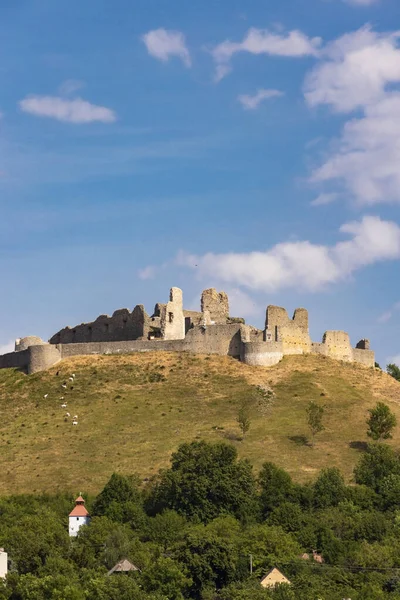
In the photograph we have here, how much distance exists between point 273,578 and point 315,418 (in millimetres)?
23353

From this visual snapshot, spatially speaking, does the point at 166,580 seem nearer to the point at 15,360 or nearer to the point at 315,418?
the point at 315,418

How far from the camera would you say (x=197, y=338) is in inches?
4530

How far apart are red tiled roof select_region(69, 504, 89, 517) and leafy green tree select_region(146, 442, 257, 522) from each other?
537 cm

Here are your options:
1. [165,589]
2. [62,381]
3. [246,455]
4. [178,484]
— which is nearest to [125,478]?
[178,484]

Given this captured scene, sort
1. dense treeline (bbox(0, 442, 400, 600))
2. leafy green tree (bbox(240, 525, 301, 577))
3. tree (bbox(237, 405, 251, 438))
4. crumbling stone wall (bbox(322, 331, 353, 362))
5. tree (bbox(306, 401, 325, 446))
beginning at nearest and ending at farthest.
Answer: dense treeline (bbox(0, 442, 400, 600)) < leafy green tree (bbox(240, 525, 301, 577)) < tree (bbox(306, 401, 325, 446)) < tree (bbox(237, 405, 251, 438)) < crumbling stone wall (bbox(322, 331, 353, 362))

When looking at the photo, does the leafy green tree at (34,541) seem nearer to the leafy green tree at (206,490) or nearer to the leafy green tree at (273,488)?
the leafy green tree at (206,490)

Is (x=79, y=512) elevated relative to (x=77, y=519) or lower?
elevated

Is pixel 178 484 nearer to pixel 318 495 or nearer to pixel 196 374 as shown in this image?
pixel 318 495

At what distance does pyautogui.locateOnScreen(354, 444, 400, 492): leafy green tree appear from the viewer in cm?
9238

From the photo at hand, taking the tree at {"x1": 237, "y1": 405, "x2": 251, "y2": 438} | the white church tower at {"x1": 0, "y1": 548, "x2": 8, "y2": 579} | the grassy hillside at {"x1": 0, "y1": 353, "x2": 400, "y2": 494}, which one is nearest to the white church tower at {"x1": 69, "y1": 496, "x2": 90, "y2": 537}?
the grassy hillside at {"x1": 0, "y1": 353, "x2": 400, "y2": 494}

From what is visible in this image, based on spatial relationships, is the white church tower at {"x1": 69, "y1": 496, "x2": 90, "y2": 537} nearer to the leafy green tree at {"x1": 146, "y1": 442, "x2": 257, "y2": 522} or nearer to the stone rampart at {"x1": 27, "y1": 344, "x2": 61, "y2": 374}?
the leafy green tree at {"x1": 146, "y1": 442, "x2": 257, "y2": 522}

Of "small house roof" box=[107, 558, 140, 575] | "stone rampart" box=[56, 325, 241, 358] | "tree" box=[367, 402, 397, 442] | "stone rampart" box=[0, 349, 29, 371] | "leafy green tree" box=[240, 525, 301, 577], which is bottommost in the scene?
"small house roof" box=[107, 558, 140, 575]

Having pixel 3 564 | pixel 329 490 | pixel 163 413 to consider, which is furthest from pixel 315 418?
pixel 3 564

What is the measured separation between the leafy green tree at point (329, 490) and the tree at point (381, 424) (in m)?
9.19
